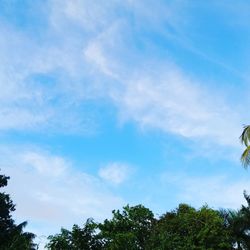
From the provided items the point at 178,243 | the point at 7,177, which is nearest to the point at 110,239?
the point at 178,243

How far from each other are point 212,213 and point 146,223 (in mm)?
4702

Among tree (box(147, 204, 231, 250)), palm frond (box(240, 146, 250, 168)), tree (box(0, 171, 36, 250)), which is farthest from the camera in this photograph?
tree (box(0, 171, 36, 250))

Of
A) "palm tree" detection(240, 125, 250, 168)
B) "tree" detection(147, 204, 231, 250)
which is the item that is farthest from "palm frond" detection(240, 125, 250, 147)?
"tree" detection(147, 204, 231, 250)

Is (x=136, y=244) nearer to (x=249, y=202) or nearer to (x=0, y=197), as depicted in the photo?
(x=249, y=202)

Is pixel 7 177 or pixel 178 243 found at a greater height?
pixel 7 177

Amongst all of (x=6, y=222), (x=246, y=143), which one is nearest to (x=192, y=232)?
(x=246, y=143)

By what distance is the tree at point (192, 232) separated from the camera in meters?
30.6

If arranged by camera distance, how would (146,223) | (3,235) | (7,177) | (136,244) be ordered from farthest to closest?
(7,177) → (3,235) → (146,223) → (136,244)

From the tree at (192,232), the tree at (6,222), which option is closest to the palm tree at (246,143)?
the tree at (192,232)

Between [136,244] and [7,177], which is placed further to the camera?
[7,177]

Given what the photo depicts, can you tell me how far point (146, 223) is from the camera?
3297 centimetres

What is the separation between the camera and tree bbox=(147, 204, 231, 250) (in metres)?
30.6

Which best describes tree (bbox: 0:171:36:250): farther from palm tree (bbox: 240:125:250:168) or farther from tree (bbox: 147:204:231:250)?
palm tree (bbox: 240:125:250:168)

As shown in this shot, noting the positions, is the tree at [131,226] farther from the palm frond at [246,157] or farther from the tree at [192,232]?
the palm frond at [246,157]
